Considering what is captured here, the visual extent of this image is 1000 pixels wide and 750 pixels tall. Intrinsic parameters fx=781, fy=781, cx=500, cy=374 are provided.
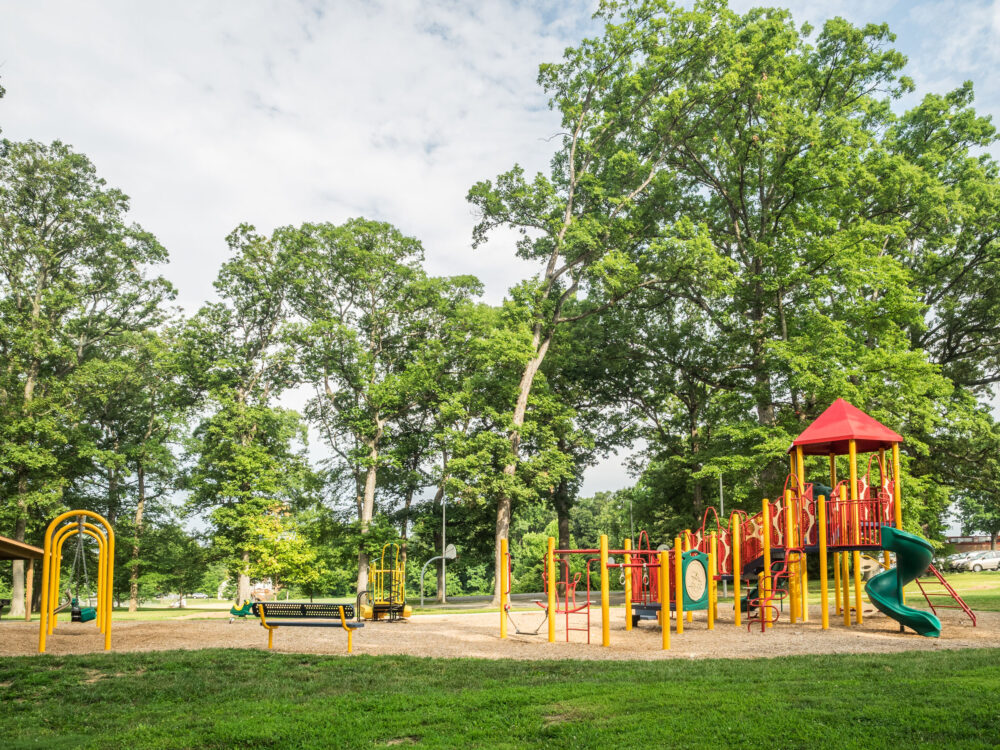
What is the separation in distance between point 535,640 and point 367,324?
79.7 ft

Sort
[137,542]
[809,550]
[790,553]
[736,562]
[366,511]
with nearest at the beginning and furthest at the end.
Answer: [809,550] → [736,562] → [790,553] → [366,511] → [137,542]

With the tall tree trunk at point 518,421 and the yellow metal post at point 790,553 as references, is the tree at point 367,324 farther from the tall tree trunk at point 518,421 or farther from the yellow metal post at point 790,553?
the yellow metal post at point 790,553

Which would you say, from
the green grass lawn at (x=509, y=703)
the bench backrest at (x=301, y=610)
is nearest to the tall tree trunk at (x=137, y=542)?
the bench backrest at (x=301, y=610)

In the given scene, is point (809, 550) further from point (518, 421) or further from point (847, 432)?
point (518, 421)

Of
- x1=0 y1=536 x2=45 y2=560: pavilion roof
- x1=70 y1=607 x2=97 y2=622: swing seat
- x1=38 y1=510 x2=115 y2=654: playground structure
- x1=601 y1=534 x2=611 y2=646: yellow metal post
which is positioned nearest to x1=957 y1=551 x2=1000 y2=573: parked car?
x1=601 y1=534 x2=611 y2=646: yellow metal post

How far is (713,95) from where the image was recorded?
1282 inches

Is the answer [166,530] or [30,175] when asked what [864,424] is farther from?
[30,175]

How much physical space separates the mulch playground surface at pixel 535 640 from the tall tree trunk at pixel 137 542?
55.3ft

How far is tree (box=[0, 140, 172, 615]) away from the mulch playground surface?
48.4 feet

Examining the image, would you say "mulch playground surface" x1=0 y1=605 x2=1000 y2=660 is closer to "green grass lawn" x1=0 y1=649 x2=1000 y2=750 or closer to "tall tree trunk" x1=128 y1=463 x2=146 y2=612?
"green grass lawn" x1=0 y1=649 x2=1000 y2=750

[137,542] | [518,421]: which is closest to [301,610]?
[518,421]

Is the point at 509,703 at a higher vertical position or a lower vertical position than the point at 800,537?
lower

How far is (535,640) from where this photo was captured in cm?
1550

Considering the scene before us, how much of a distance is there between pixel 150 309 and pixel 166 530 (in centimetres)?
1107
